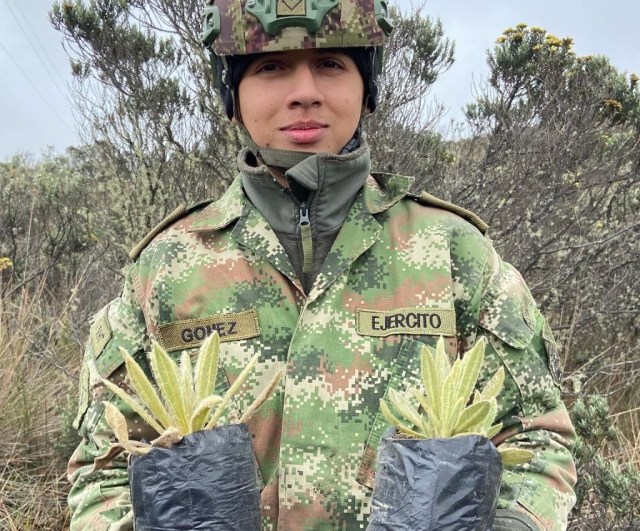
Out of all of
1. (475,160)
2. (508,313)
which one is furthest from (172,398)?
(475,160)

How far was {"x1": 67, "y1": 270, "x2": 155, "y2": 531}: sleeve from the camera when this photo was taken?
5.60 ft

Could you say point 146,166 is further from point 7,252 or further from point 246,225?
point 246,225

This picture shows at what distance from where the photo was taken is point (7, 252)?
24.8 feet

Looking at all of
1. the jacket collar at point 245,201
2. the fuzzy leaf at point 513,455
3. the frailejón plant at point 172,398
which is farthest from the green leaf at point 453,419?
the jacket collar at point 245,201

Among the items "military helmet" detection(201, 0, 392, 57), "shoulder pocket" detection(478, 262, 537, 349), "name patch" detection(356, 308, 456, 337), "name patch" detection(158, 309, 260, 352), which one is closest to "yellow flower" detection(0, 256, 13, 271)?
"military helmet" detection(201, 0, 392, 57)

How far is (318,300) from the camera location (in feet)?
5.92

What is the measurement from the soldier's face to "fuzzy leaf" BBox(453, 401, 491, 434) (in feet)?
2.78

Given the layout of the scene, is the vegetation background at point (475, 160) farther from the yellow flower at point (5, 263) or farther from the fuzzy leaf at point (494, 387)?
the fuzzy leaf at point (494, 387)

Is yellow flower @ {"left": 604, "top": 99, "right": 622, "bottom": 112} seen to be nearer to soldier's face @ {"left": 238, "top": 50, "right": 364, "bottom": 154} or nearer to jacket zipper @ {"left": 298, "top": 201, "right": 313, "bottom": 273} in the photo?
soldier's face @ {"left": 238, "top": 50, "right": 364, "bottom": 154}

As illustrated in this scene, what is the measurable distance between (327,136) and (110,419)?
926 millimetres

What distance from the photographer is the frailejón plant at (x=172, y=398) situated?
133cm

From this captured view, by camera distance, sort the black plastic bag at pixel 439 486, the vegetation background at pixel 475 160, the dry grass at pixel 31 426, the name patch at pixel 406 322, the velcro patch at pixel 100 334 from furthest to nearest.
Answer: the vegetation background at pixel 475 160
the dry grass at pixel 31 426
the velcro patch at pixel 100 334
the name patch at pixel 406 322
the black plastic bag at pixel 439 486

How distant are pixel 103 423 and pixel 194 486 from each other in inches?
22.4

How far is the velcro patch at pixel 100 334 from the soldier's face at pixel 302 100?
0.62 meters
